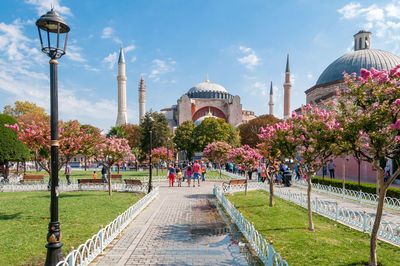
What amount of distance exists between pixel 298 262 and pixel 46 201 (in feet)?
37.2

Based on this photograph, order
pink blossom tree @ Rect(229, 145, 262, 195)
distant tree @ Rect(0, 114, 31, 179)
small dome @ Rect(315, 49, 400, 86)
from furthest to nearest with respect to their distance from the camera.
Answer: small dome @ Rect(315, 49, 400, 86)
distant tree @ Rect(0, 114, 31, 179)
pink blossom tree @ Rect(229, 145, 262, 195)

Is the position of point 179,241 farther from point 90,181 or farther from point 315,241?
point 90,181

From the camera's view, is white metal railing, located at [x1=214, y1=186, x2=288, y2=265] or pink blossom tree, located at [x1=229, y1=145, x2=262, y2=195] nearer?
white metal railing, located at [x1=214, y1=186, x2=288, y2=265]

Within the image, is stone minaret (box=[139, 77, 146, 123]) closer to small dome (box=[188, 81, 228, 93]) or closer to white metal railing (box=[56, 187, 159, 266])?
small dome (box=[188, 81, 228, 93])

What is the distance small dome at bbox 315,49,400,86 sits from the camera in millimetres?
28000

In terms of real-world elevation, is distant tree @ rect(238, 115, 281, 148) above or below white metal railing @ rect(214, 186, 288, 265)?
above

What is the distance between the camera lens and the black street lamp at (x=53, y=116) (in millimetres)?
Answer: 4277

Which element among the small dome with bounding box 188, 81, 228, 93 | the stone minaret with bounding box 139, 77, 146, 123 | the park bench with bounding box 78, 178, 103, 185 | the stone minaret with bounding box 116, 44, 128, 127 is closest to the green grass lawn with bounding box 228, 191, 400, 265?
the park bench with bounding box 78, 178, 103, 185

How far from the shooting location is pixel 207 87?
75.0 m

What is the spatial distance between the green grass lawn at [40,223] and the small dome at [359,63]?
27.5 metres

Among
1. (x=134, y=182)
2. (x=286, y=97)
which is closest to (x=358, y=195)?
(x=134, y=182)

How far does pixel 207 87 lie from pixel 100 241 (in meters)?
71.4

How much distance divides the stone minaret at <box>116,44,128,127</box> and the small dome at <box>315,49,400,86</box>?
3945 centimetres

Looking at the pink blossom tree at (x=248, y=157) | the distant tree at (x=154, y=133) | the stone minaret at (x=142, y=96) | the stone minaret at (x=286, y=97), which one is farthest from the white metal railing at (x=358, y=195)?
the stone minaret at (x=142, y=96)
